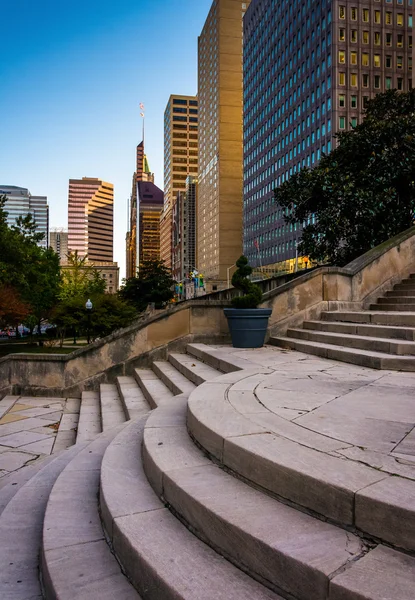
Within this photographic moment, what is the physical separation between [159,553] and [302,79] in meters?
94.2

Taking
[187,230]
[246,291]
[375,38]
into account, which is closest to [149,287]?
[246,291]

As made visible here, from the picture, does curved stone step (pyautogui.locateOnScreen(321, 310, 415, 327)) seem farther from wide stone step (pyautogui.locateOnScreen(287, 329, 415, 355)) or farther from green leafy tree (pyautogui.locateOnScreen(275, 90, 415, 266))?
green leafy tree (pyautogui.locateOnScreen(275, 90, 415, 266))

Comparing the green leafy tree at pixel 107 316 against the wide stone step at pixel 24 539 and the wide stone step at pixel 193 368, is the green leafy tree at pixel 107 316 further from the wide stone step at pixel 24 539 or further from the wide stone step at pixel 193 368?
the wide stone step at pixel 24 539

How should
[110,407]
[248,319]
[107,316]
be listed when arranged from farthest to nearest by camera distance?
1. [107,316]
2. [248,319]
3. [110,407]

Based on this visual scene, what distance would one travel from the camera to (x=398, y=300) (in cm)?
903

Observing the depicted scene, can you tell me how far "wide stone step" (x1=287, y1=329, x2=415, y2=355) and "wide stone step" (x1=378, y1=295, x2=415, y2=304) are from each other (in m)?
2.11

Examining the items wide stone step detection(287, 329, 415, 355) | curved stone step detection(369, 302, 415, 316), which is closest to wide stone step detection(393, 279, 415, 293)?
curved stone step detection(369, 302, 415, 316)

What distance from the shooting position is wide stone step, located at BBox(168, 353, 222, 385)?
249 inches

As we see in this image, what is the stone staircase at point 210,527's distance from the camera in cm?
184

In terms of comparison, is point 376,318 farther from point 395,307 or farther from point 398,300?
point 398,300

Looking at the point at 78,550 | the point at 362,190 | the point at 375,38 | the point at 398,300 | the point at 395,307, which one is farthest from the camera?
the point at 375,38

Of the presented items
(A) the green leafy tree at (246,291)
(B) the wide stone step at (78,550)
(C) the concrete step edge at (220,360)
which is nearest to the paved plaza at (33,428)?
(B) the wide stone step at (78,550)

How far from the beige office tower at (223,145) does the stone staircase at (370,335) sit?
12827 cm

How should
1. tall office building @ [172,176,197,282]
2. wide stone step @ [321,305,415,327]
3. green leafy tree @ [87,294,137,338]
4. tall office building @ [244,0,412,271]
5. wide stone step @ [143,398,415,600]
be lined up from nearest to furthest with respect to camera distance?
wide stone step @ [143,398,415,600]
wide stone step @ [321,305,415,327]
green leafy tree @ [87,294,137,338]
tall office building @ [244,0,412,271]
tall office building @ [172,176,197,282]
